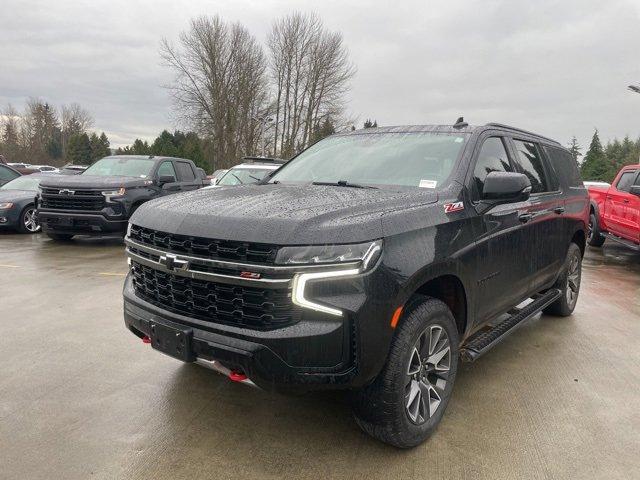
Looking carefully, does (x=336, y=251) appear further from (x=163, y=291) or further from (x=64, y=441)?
(x=64, y=441)

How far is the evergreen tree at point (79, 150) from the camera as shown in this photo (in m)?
63.2

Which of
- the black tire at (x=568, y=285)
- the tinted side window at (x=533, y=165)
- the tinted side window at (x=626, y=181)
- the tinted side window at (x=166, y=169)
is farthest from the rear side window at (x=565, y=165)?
the tinted side window at (x=166, y=169)

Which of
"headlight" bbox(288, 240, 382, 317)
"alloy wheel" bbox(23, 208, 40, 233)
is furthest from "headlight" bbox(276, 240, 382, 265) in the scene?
"alloy wheel" bbox(23, 208, 40, 233)

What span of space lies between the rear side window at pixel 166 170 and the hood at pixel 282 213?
306 inches

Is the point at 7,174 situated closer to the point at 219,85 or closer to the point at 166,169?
the point at 166,169

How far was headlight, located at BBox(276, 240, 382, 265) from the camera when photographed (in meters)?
2.30

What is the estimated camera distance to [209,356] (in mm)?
2492

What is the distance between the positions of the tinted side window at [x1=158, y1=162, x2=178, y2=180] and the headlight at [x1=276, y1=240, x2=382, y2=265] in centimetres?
871

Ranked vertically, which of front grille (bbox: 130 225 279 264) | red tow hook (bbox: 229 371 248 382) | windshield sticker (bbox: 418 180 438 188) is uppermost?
windshield sticker (bbox: 418 180 438 188)

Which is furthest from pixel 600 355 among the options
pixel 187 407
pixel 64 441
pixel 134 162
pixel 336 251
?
pixel 134 162

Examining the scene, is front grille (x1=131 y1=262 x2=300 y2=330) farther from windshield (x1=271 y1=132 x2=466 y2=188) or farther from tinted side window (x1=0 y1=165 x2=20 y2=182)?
tinted side window (x1=0 y1=165 x2=20 y2=182)

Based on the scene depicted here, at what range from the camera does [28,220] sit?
10914 mm

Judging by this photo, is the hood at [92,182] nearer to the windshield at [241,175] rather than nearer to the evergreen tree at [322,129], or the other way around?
the windshield at [241,175]

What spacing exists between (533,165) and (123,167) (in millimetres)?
8430
